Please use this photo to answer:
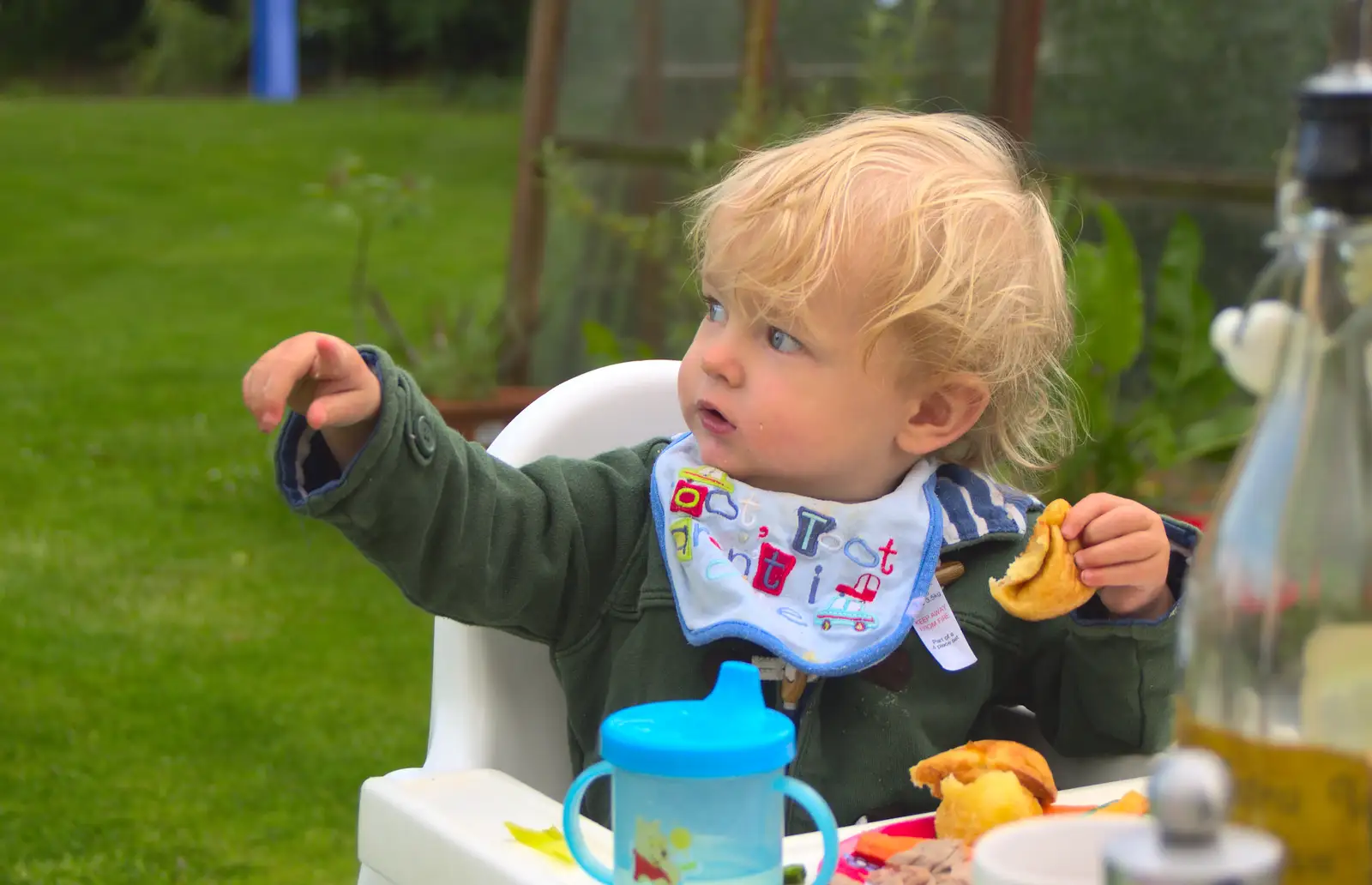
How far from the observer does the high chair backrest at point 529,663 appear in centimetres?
137

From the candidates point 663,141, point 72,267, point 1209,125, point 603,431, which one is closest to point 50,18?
point 72,267

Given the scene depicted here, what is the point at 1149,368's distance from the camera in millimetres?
3674

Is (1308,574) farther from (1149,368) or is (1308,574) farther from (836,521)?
(1149,368)

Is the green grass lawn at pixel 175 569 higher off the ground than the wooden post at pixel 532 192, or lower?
lower

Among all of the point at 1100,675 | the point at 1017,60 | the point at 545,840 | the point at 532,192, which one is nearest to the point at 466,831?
the point at 545,840

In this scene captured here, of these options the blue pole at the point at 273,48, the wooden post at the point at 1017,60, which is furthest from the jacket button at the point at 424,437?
the blue pole at the point at 273,48

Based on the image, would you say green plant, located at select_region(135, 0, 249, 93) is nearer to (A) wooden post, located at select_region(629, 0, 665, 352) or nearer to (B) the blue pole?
(B) the blue pole

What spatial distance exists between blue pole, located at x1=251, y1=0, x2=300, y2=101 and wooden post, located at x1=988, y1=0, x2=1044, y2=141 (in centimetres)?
1151

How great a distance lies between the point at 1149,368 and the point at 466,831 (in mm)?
2889

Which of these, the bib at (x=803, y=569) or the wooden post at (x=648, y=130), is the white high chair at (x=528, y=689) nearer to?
the bib at (x=803, y=569)

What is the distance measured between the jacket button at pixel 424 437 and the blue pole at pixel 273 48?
1388 cm

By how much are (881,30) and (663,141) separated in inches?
27.1

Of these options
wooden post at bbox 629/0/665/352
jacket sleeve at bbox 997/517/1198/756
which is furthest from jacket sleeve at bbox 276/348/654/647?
wooden post at bbox 629/0/665/352

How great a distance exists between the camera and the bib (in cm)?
129
